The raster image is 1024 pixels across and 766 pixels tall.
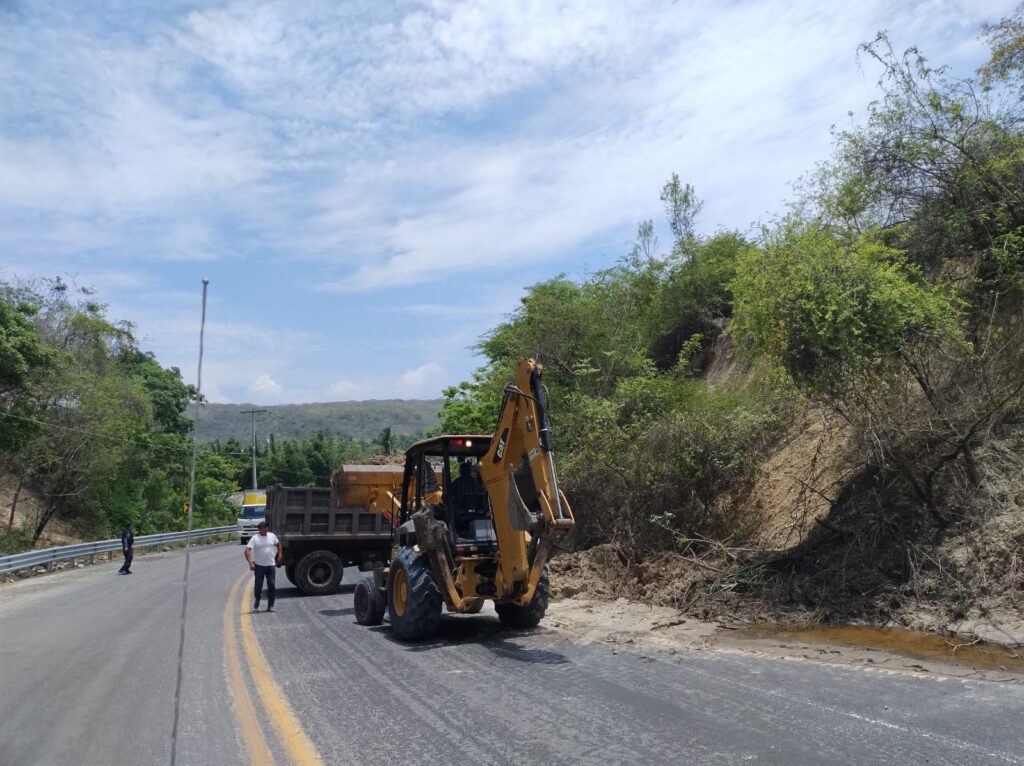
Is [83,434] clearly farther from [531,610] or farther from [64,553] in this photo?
[531,610]

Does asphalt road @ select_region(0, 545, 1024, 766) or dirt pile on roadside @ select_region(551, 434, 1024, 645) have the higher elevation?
dirt pile on roadside @ select_region(551, 434, 1024, 645)

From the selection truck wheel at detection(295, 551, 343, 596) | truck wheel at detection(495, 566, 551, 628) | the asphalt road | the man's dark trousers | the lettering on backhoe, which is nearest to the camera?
the asphalt road

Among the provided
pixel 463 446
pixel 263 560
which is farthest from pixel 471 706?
pixel 263 560

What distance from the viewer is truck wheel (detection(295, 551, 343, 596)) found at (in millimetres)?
17156

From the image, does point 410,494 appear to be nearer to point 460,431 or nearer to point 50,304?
point 460,431

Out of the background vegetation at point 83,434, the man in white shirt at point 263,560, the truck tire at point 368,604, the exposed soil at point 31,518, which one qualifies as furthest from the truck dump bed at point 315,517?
the exposed soil at point 31,518

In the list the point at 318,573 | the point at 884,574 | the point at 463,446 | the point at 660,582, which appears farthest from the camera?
the point at 318,573

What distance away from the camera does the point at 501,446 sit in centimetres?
1050

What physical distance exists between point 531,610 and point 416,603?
167cm

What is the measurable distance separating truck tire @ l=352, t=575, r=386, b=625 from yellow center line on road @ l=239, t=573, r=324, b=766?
2.11 meters

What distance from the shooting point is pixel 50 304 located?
40.7 meters

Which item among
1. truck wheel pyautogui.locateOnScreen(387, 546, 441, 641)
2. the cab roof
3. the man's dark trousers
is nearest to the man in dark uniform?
the man's dark trousers

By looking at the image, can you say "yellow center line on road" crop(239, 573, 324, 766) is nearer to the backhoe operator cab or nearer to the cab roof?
the backhoe operator cab

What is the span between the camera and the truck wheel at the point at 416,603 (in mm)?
10305
